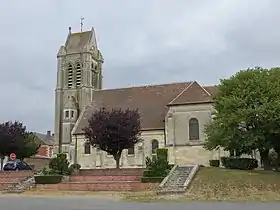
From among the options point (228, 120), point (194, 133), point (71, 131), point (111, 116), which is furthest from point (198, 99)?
point (71, 131)

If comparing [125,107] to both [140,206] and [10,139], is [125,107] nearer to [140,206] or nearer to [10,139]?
[10,139]

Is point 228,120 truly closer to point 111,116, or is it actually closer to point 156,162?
point 156,162

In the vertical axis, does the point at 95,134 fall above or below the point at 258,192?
above

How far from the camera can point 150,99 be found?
60000mm

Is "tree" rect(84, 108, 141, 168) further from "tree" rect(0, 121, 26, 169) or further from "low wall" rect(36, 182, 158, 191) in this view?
"tree" rect(0, 121, 26, 169)

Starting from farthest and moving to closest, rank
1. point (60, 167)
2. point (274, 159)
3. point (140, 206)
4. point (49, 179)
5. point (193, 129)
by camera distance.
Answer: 1. point (193, 129)
2. point (274, 159)
3. point (60, 167)
4. point (49, 179)
5. point (140, 206)

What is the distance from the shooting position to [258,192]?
27.2 metres

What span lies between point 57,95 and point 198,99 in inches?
1021

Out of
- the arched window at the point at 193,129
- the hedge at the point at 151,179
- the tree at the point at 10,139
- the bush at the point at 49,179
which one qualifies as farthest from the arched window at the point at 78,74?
the hedge at the point at 151,179

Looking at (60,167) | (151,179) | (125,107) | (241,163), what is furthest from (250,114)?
(125,107)

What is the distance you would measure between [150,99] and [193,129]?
951 cm

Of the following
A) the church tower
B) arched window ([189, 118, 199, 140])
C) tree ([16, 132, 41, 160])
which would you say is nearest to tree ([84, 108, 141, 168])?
arched window ([189, 118, 199, 140])

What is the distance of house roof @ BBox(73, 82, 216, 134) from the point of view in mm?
53656

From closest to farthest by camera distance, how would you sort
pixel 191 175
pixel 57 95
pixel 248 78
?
pixel 191 175, pixel 248 78, pixel 57 95
